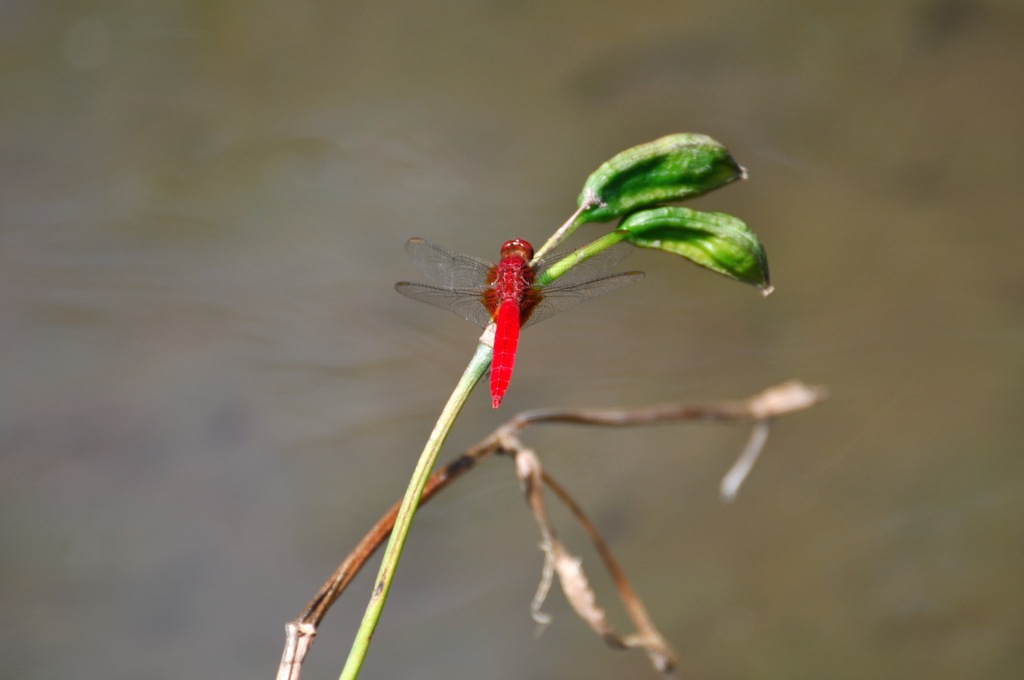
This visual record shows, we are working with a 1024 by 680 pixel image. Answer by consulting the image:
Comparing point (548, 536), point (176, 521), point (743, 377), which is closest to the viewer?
point (548, 536)

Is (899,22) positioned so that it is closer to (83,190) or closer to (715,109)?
(715,109)

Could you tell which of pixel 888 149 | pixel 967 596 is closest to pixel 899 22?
pixel 888 149

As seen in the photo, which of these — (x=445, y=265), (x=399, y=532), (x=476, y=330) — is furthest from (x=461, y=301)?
(x=476, y=330)

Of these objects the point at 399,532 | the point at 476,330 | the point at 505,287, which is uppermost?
the point at 476,330

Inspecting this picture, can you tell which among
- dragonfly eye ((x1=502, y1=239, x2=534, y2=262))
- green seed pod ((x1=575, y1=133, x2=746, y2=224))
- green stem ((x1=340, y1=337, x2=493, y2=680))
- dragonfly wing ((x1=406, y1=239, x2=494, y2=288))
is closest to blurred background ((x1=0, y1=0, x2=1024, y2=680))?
dragonfly wing ((x1=406, y1=239, x2=494, y2=288))

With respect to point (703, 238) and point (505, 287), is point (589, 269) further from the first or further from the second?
point (703, 238)

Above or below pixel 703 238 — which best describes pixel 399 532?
below

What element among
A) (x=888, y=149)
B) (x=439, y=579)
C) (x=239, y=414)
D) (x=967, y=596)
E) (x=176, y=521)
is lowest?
(x=967, y=596)
